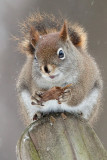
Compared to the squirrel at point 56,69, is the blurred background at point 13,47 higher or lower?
higher

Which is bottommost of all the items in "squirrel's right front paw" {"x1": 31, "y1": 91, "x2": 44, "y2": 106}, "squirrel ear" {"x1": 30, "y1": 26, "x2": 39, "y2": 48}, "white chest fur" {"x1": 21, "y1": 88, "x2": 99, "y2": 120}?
"squirrel's right front paw" {"x1": 31, "y1": 91, "x2": 44, "y2": 106}

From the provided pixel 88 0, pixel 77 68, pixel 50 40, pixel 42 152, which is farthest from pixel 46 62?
pixel 88 0

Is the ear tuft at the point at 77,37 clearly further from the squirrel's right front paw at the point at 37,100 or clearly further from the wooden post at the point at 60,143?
the wooden post at the point at 60,143

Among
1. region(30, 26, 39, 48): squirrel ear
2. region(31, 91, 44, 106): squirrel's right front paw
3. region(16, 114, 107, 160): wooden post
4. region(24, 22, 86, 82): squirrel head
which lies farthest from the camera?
region(30, 26, 39, 48): squirrel ear

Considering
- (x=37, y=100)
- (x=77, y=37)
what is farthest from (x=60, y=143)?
(x=77, y=37)

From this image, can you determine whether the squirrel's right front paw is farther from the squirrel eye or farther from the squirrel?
the squirrel eye

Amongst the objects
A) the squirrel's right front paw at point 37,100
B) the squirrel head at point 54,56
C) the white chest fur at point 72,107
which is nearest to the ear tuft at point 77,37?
the squirrel head at point 54,56

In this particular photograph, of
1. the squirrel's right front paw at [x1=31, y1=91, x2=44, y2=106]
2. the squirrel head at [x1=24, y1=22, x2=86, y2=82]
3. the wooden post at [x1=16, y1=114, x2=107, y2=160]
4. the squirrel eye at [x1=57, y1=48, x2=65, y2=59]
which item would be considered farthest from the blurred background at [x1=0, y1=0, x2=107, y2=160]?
the wooden post at [x1=16, y1=114, x2=107, y2=160]

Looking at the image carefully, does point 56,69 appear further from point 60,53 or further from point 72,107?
point 72,107

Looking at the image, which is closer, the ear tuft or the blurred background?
the ear tuft
